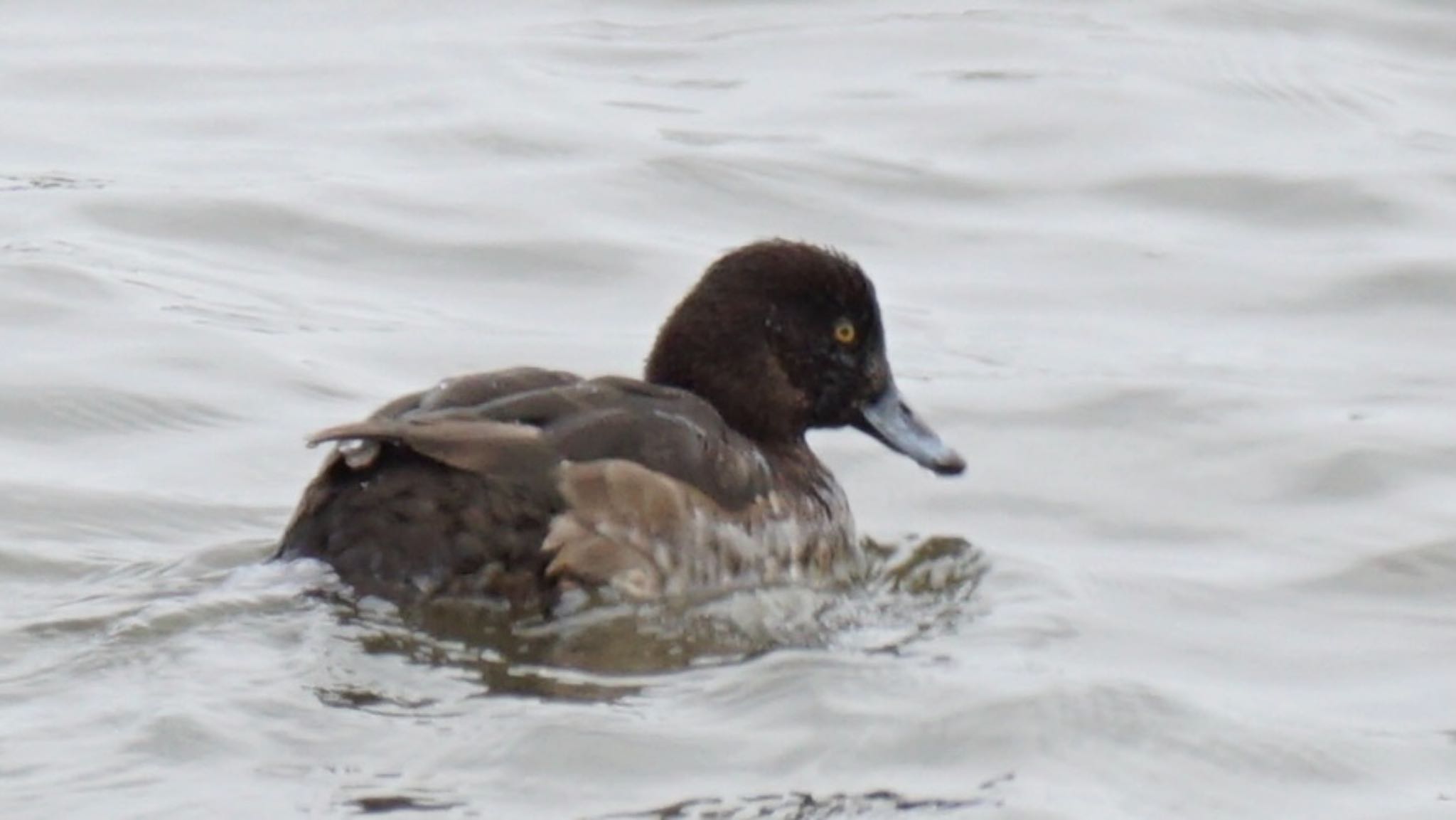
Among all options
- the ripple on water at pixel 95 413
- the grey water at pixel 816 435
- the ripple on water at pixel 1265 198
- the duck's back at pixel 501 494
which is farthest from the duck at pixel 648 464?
the ripple on water at pixel 1265 198

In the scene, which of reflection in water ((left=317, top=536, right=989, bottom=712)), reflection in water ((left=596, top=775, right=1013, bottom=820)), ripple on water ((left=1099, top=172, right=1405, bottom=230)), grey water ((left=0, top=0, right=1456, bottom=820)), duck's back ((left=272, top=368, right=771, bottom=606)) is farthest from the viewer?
ripple on water ((left=1099, top=172, right=1405, bottom=230))

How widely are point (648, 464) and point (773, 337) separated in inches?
39.9

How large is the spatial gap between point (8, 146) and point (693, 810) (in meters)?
7.65

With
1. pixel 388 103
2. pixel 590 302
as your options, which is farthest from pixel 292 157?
pixel 590 302

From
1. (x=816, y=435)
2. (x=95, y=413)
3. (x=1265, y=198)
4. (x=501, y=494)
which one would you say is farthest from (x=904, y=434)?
(x=1265, y=198)

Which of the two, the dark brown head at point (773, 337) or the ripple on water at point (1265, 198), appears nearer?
the dark brown head at point (773, 337)

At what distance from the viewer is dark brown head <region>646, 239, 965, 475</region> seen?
9531 mm

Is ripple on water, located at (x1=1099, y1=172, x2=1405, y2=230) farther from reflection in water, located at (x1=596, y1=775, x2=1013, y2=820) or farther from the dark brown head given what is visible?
reflection in water, located at (x1=596, y1=775, x2=1013, y2=820)

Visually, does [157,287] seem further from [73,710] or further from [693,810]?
[693,810]

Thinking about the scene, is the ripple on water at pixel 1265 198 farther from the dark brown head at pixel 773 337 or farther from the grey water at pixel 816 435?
the dark brown head at pixel 773 337

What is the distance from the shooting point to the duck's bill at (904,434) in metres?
9.98

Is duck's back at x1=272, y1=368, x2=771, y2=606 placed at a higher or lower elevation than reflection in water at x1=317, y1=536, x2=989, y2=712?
higher

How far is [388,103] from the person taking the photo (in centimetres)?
1487

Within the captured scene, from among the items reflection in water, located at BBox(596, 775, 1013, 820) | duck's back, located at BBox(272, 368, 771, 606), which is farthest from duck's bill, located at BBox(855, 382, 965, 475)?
reflection in water, located at BBox(596, 775, 1013, 820)
